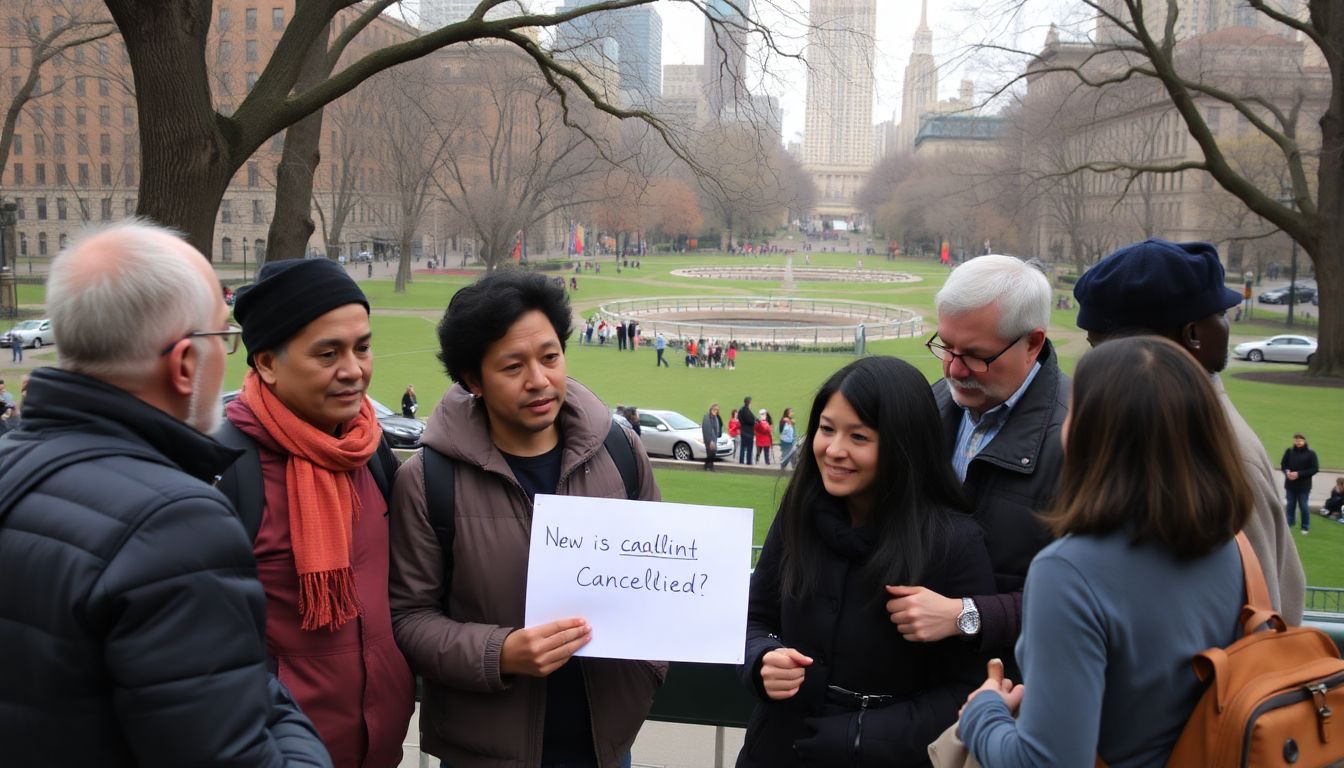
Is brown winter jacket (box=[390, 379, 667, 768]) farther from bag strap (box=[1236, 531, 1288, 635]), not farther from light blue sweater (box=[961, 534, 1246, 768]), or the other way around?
bag strap (box=[1236, 531, 1288, 635])

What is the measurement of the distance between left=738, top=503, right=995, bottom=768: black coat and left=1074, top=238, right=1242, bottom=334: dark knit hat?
772mm

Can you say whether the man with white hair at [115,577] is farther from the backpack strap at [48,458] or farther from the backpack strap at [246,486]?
the backpack strap at [246,486]

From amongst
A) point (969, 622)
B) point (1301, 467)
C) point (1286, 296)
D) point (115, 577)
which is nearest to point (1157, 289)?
point (969, 622)

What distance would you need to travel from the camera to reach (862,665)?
291 centimetres

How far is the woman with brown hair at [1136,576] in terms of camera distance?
2.17 m

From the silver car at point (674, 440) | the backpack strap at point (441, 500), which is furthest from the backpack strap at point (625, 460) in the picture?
the silver car at point (674, 440)

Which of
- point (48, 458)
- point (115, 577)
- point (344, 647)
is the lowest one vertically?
point (344, 647)

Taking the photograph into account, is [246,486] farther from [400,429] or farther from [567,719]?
[400,429]

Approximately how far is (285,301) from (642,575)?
127cm

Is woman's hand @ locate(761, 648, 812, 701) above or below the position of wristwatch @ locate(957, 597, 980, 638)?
below

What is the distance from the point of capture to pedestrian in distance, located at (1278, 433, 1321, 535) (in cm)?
1714

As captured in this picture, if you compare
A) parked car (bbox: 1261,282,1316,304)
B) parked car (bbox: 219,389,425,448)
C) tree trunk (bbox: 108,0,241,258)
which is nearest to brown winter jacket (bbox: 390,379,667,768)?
tree trunk (bbox: 108,0,241,258)

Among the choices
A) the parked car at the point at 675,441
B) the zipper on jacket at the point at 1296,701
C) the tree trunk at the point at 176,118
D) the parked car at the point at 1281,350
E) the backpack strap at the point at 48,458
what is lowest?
the parked car at the point at 675,441

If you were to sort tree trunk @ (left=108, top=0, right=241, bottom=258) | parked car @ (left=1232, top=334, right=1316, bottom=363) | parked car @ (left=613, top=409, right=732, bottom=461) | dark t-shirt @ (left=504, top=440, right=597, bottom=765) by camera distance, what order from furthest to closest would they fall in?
parked car @ (left=1232, top=334, right=1316, bottom=363) → parked car @ (left=613, top=409, right=732, bottom=461) → tree trunk @ (left=108, top=0, right=241, bottom=258) → dark t-shirt @ (left=504, top=440, right=597, bottom=765)
